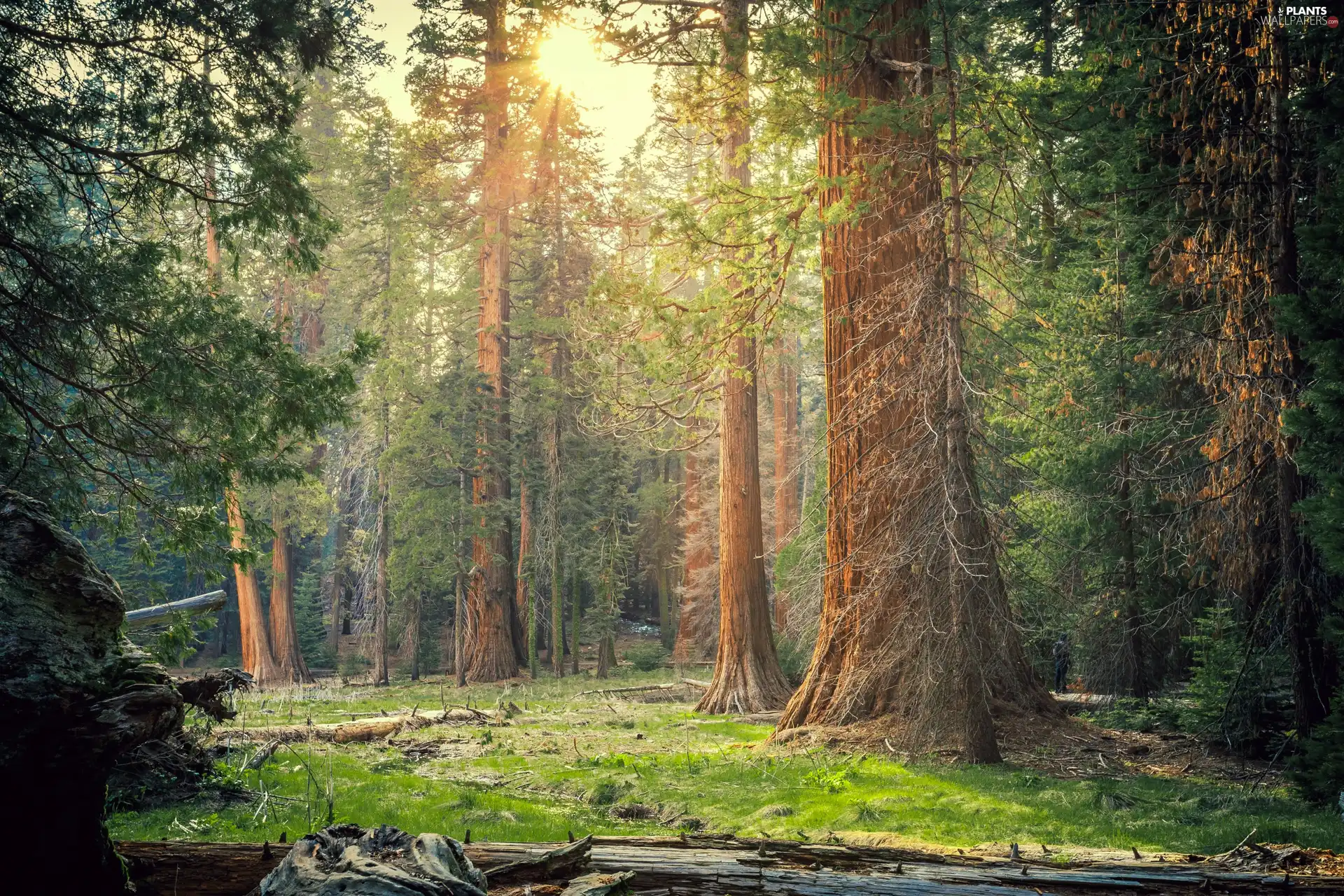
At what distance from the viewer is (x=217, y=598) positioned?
11156 millimetres

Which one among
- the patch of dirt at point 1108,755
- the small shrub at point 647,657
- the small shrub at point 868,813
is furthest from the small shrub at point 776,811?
the small shrub at point 647,657

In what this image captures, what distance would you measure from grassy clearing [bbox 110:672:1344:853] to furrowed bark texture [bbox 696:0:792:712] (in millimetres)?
4536

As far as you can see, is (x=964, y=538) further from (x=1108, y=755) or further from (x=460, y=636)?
(x=460, y=636)

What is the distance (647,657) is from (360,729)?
23939 millimetres

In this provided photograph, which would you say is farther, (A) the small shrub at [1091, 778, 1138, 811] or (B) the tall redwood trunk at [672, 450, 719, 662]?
(B) the tall redwood trunk at [672, 450, 719, 662]

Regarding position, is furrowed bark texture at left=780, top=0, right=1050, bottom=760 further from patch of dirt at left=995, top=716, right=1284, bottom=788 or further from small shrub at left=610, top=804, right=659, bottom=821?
small shrub at left=610, top=804, right=659, bottom=821

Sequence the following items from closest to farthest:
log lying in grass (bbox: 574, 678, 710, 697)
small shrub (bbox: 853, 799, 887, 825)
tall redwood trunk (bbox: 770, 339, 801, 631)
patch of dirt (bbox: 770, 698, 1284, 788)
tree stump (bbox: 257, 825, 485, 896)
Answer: tree stump (bbox: 257, 825, 485, 896)
small shrub (bbox: 853, 799, 887, 825)
patch of dirt (bbox: 770, 698, 1284, 788)
log lying in grass (bbox: 574, 678, 710, 697)
tall redwood trunk (bbox: 770, 339, 801, 631)

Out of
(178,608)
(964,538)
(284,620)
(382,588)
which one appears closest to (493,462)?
(382,588)

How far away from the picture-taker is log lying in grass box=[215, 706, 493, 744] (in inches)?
462

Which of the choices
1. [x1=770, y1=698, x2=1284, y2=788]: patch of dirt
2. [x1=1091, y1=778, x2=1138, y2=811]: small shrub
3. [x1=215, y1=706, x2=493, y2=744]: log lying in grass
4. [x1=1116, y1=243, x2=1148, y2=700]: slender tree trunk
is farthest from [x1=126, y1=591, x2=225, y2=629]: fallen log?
[x1=1116, y1=243, x2=1148, y2=700]: slender tree trunk

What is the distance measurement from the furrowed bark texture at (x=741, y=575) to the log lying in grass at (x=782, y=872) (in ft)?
36.9

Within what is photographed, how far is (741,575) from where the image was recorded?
16750 mm

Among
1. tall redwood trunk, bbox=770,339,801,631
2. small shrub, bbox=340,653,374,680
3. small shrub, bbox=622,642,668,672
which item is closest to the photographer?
tall redwood trunk, bbox=770,339,801,631

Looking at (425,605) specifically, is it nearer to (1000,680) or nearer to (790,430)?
(790,430)
